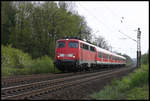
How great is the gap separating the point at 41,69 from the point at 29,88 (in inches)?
483

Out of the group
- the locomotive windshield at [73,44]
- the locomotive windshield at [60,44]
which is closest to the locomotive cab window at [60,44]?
the locomotive windshield at [60,44]

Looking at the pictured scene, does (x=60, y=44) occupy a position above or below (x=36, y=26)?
below

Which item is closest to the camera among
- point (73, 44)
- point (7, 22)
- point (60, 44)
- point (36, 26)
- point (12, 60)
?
point (73, 44)

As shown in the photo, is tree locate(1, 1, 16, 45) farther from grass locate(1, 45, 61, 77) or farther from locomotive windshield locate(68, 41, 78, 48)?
locomotive windshield locate(68, 41, 78, 48)

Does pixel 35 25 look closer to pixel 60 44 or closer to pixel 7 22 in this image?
pixel 7 22

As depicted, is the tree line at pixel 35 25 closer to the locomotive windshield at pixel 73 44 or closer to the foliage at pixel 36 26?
the foliage at pixel 36 26

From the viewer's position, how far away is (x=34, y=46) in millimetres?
42688

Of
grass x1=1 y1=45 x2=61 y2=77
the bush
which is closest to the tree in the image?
grass x1=1 y1=45 x2=61 y2=77

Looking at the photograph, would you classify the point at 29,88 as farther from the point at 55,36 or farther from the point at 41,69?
the point at 55,36

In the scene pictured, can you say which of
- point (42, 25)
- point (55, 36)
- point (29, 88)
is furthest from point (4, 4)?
point (29, 88)

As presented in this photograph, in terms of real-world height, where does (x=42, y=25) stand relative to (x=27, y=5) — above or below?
below

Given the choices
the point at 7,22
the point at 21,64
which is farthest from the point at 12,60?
the point at 7,22

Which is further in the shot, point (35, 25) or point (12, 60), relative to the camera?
point (35, 25)

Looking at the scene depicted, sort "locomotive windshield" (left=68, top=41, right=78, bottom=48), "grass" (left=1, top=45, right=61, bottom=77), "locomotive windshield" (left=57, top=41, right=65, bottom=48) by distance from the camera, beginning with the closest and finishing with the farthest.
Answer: "locomotive windshield" (left=68, top=41, right=78, bottom=48) < "grass" (left=1, top=45, right=61, bottom=77) < "locomotive windshield" (left=57, top=41, right=65, bottom=48)
